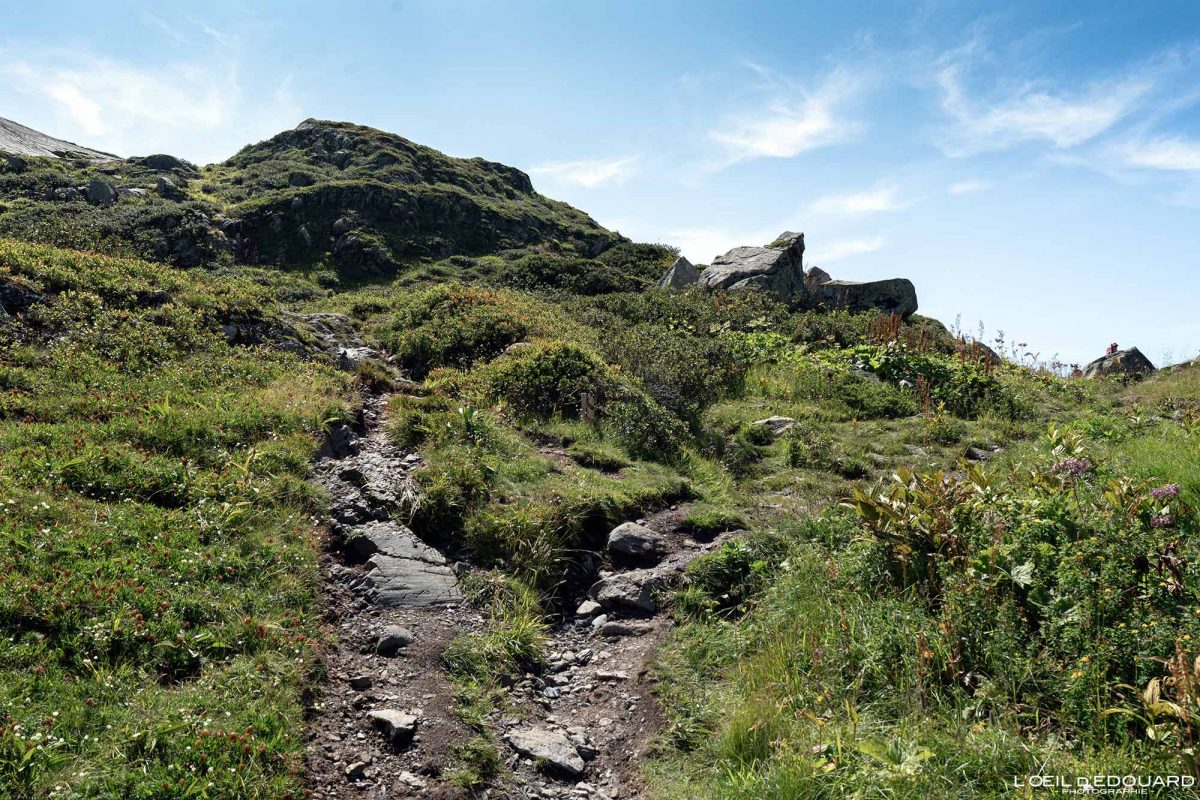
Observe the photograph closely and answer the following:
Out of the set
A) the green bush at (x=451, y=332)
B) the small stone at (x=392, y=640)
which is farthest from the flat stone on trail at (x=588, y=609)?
the green bush at (x=451, y=332)

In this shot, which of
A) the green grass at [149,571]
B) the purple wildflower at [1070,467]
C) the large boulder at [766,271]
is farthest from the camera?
the large boulder at [766,271]

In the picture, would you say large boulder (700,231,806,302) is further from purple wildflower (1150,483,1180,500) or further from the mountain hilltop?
purple wildflower (1150,483,1180,500)

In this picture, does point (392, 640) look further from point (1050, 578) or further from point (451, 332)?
point (451, 332)

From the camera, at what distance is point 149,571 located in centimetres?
595

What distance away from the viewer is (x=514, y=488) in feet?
29.5

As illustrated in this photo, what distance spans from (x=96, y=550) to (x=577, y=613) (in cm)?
455

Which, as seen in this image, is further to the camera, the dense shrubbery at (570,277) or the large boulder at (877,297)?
the dense shrubbery at (570,277)

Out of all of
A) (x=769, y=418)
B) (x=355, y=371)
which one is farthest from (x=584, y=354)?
(x=355, y=371)

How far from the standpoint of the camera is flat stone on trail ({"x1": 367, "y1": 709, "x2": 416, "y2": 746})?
5070 millimetres

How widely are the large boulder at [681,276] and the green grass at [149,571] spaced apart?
19568 mm

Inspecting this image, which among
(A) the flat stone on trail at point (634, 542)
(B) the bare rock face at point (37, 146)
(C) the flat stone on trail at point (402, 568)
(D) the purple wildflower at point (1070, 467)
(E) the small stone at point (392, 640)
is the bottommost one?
(E) the small stone at point (392, 640)

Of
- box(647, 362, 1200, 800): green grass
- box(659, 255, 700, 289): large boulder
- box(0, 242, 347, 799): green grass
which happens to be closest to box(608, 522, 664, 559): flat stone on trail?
box(647, 362, 1200, 800): green grass

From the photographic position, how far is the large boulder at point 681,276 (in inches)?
1147

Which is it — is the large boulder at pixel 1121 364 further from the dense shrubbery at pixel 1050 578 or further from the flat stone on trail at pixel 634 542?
the flat stone on trail at pixel 634 542
